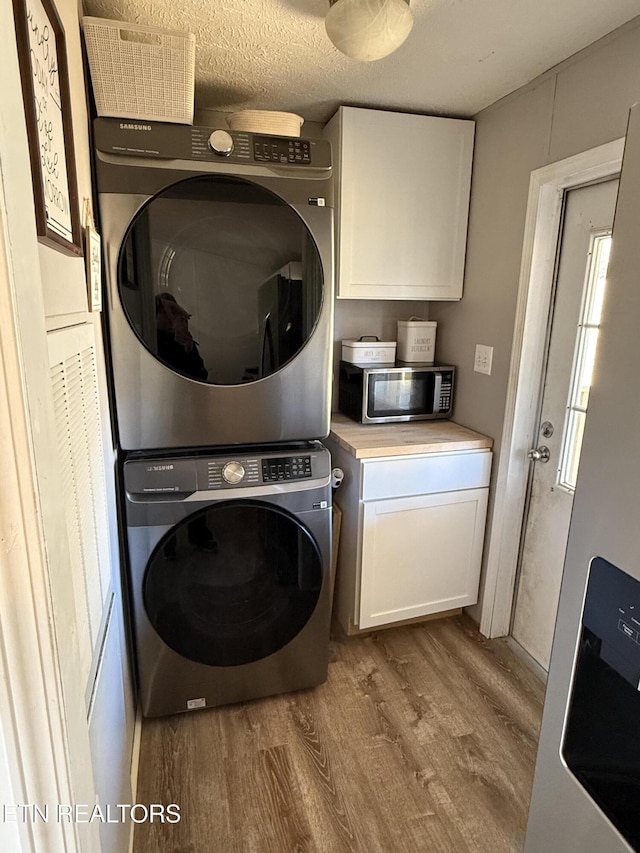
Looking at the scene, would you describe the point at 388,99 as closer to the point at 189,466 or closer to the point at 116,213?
the point at 116,213

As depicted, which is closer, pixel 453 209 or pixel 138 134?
pixel 138 134

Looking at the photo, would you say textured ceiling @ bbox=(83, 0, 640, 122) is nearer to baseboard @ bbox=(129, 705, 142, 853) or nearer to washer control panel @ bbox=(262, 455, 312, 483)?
washer control panel @ bbox=(262, 455, 312, 483)

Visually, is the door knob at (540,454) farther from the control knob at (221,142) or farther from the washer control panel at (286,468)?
the control knob at (221,142)

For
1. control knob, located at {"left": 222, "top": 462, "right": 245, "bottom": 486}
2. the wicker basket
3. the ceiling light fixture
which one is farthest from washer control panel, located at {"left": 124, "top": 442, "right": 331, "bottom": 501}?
the ceiling light fixture

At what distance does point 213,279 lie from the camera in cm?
155

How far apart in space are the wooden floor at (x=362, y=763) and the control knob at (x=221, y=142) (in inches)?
75.2

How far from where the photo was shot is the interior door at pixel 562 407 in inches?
68.2

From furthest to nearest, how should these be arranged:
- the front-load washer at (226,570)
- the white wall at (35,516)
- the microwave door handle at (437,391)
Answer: the microwave door handle at (437,391) < the front-load washer at (226,570) < the white wall at (35,516)

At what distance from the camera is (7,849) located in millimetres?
594

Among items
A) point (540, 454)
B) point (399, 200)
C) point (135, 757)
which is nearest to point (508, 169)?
point (399, 200)

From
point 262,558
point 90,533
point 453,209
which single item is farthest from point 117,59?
point 262,558

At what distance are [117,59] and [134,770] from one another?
6.85 ft

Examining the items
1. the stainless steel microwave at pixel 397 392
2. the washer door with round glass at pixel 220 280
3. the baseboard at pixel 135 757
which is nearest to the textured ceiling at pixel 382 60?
the washer door with round glass at pixel 220 280

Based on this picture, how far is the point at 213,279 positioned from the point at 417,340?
114 centimetres
